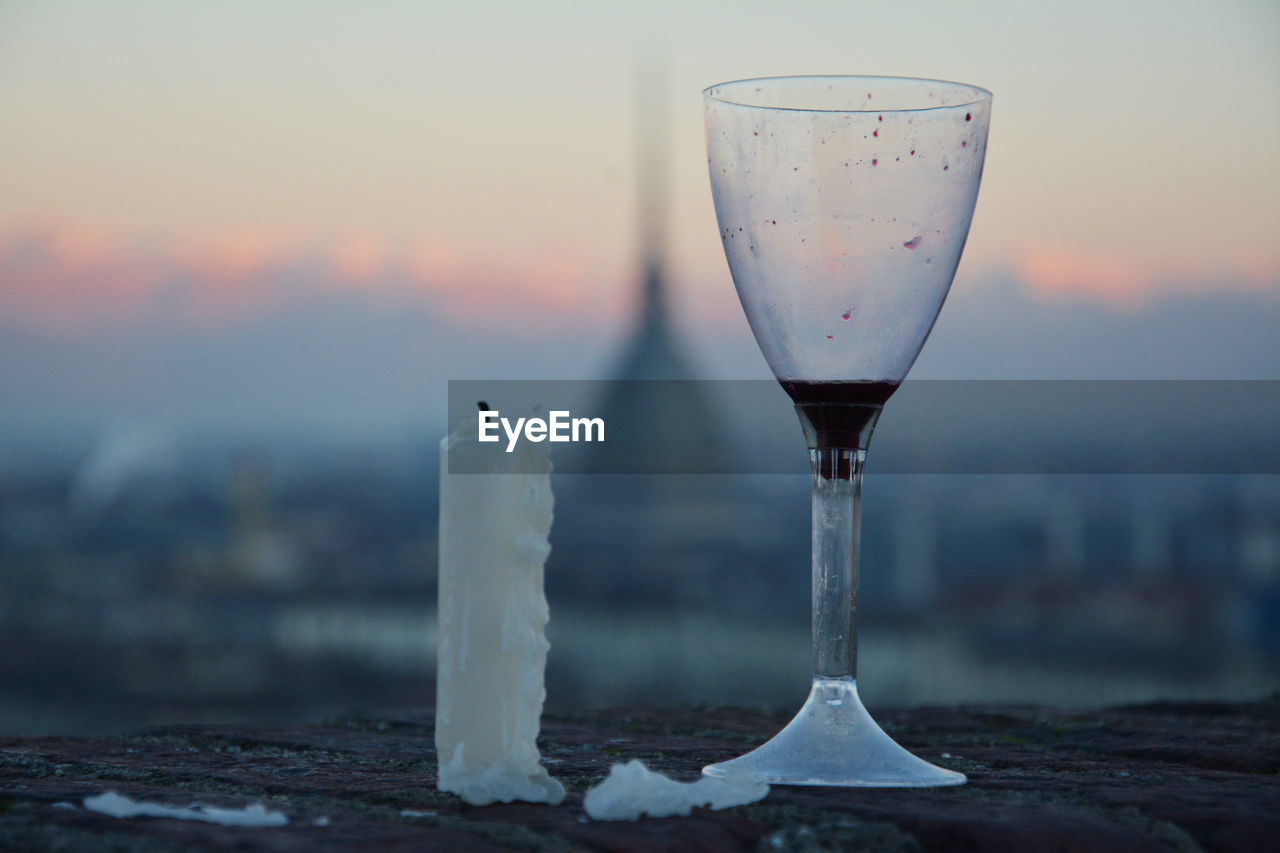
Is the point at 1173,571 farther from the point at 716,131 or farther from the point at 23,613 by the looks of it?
the point at 716,131

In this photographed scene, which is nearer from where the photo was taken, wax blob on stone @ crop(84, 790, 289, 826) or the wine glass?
wax blob on stone @ crop(84, 790, 289, 826)

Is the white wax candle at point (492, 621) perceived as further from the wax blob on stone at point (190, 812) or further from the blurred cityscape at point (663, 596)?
the blurred cityscape at point (663, 596)

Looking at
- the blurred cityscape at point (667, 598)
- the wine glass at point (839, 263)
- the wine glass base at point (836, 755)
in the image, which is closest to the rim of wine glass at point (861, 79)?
the wine glass at point (839, 263)

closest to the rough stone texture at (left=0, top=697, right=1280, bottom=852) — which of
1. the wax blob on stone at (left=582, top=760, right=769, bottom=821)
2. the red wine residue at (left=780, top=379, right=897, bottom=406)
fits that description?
the wax blob on stone at (left=582, top=760, right=769, bottom=821)

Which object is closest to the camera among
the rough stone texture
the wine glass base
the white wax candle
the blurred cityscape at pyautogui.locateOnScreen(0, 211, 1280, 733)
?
the rough stone texture

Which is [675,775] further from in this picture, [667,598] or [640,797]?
[667,598]

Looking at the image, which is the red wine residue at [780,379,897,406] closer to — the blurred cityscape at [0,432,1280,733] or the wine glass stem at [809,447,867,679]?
the wine glass stem at [809,447,867,679]

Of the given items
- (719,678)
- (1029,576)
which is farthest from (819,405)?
(1029,576)
